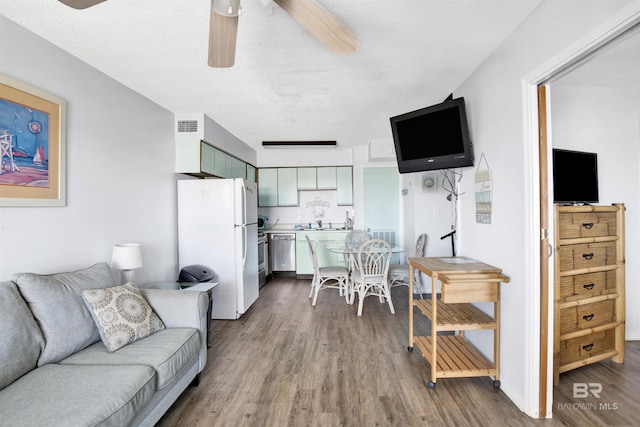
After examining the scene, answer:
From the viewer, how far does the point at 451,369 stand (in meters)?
1.88

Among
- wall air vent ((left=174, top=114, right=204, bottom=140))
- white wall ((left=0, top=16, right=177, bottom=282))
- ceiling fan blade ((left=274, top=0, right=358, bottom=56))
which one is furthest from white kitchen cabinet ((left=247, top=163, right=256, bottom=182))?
ceiling fan blade ((left=274, top=0, right=358, bottom=56))

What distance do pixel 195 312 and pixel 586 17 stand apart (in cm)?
265

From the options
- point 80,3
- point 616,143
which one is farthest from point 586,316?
point 80,3

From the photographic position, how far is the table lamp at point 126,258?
2154 millimetres

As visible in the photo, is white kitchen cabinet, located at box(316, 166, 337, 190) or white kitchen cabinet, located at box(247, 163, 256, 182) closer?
white kitchen cabinet, located at box(247, 163, 256, 182)

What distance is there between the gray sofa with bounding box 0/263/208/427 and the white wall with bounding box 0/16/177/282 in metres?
0.32

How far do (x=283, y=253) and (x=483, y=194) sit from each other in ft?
12.3

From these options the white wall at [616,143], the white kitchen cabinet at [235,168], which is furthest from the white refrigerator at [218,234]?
the white wall at [616,143]

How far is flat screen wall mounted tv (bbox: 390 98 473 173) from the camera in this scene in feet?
6.91

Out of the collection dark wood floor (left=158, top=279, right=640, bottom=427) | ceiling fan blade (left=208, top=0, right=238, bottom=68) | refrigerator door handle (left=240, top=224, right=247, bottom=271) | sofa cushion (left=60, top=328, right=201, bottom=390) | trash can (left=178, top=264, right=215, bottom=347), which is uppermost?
ceiling fan blade (left=208, top=0, right=238, bottom=68)

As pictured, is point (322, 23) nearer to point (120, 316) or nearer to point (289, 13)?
point (289, 13)

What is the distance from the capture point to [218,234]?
10.3 ft

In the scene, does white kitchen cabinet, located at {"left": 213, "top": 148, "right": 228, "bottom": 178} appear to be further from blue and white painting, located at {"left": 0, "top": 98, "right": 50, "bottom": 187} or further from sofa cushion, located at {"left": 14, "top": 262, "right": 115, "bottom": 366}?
sofa cushion, located at {"left": 14, "top": 262, "right": 115, "bottom": 366}

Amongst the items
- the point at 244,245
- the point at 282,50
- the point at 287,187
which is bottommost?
the point at 244,245
